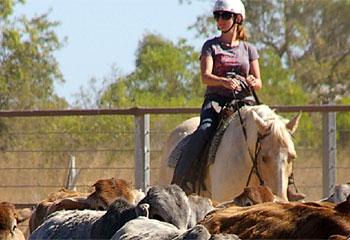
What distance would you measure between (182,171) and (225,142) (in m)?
0.43

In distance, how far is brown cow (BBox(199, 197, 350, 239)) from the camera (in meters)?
7.52

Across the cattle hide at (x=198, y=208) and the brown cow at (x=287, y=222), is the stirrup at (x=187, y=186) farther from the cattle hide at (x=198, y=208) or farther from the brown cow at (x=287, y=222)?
the brown cow at (x=287, y=222)

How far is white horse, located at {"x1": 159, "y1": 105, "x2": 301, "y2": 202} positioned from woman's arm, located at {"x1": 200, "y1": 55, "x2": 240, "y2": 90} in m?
0.29

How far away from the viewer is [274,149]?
43.5 ft

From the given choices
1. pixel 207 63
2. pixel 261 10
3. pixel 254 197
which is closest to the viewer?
pixel 254 197

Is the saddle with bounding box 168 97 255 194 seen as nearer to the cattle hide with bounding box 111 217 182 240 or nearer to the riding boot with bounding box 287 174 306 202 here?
→ the riding boot with bounding box 287 174 306 202

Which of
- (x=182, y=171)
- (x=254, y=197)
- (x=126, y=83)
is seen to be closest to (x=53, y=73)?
(x=126, y=83)

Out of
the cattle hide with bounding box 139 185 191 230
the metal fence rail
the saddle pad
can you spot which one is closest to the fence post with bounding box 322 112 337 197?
the metal fence rail

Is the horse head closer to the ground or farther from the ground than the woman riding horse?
closer to the ground

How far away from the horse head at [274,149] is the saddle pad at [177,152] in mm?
1028

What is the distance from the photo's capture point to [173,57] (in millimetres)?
42344

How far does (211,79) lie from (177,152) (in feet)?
4.36

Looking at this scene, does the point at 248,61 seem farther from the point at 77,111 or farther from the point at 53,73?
the point at 53,73

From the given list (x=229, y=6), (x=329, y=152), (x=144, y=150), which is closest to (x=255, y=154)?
(x=229, y=6)
